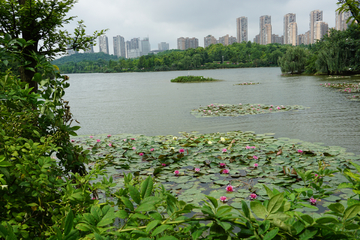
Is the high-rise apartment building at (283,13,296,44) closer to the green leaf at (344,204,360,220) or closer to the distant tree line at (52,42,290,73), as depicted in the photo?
the distant tree line at (52,42,290,73)

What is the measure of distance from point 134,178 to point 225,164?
2160mm

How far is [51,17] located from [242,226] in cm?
260

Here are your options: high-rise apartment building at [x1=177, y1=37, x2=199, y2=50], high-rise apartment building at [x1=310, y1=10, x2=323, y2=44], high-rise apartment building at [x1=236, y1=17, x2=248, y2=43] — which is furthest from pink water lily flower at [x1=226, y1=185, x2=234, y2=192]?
high-rise apartment building at [x1=177, y1=37, x2=199, y2=50]

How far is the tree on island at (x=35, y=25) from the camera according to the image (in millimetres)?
2264

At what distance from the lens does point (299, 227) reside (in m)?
0.76

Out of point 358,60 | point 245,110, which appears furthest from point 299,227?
point 358,60

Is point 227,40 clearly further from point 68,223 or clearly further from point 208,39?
point 68,223

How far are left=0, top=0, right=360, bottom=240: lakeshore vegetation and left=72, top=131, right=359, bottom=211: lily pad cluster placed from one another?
16mm

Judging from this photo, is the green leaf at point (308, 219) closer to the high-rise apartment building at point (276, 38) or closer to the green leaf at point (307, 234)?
the green leaf at point (307, 234)

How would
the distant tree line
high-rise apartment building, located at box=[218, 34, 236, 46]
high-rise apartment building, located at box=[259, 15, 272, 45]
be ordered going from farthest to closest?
high-rise apartment building, located at box=[218, 34, 236, 46] < high-rise apartment building, located at box=[259, 15, 272, 45] < the distant tree line

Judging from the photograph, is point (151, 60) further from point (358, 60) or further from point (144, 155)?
point (144, 155)

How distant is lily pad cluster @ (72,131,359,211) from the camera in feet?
9.04

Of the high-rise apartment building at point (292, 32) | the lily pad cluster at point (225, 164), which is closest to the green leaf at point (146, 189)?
the lily pad cluster at point (225, 164)

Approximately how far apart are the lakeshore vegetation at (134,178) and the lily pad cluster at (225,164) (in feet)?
0.05
